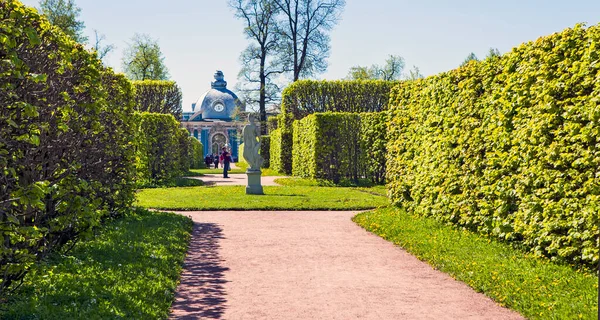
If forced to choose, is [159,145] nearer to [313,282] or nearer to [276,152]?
[276,152]

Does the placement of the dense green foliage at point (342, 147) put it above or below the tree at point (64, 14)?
below

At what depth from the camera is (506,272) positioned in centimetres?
684

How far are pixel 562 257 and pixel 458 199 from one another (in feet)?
10.2

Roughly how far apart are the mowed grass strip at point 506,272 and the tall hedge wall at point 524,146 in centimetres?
26

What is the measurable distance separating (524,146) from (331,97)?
28401 millimetres

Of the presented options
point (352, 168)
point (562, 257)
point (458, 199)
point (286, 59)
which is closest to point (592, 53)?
point (562, 257)

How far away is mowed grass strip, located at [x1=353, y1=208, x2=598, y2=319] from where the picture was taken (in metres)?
5.54

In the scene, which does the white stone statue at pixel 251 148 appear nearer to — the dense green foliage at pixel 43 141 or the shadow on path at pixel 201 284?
the dense green foliage at pixel 43 141

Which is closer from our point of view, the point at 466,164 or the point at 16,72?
the point at 16,72

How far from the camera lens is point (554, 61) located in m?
7.64

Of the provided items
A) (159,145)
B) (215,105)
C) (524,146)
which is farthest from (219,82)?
(524,146)

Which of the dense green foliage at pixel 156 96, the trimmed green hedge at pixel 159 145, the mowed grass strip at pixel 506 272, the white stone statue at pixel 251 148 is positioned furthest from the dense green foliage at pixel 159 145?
the mowed grass strip at pixel 506 272

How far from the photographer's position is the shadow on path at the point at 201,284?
18.7 ft

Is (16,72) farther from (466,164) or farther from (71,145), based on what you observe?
(466,164)
